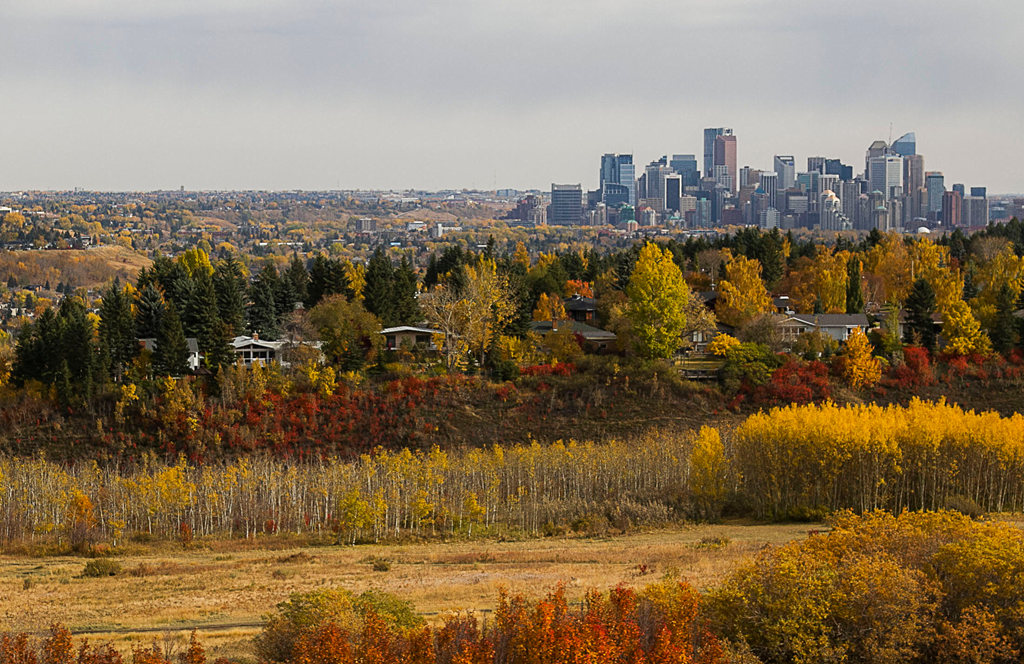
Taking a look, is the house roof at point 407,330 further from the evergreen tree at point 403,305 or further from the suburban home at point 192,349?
the suburban home at point 192,349

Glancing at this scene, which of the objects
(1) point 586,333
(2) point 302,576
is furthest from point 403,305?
(2) point 302,576

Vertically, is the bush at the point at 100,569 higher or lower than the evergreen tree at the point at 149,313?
lower

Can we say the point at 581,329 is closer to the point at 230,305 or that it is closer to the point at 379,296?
the point at 379,296

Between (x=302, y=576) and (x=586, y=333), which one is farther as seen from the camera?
(x=586, y=333)

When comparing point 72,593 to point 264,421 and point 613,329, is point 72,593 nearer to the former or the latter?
point 264,421

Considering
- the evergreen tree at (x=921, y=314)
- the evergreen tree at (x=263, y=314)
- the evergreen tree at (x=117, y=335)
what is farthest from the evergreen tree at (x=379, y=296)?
the evergreen tree at (x=921, y=314)

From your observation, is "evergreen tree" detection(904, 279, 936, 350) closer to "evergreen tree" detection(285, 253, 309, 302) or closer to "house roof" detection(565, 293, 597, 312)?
"house roof" detection(565, 293, 597, 312)

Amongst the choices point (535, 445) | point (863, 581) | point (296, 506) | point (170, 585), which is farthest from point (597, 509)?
point (863, 581)
